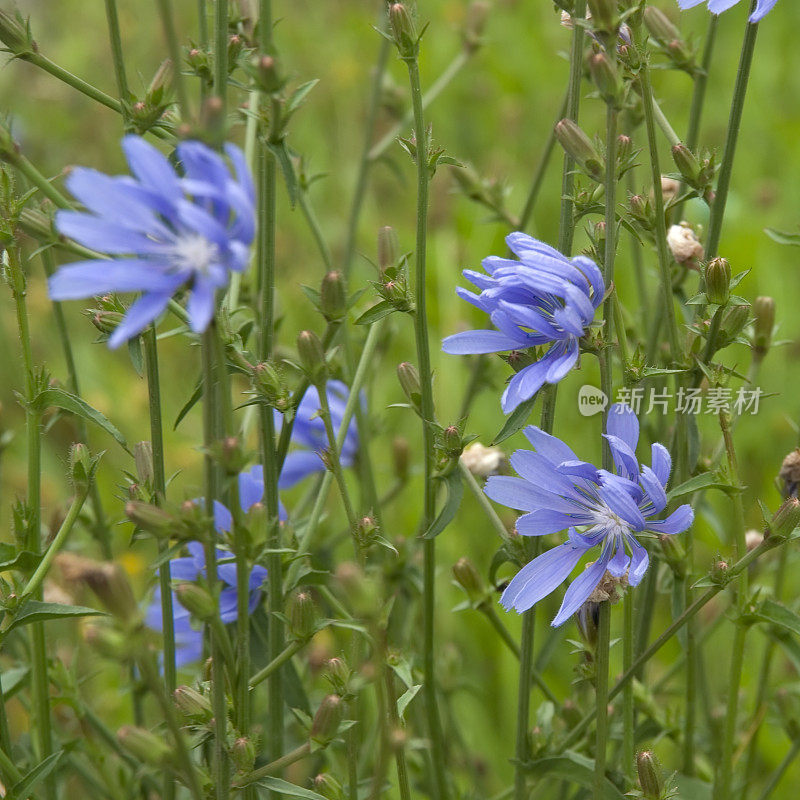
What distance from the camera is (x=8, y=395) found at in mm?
4340

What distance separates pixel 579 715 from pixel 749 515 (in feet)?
5.83

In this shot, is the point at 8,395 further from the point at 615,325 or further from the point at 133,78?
the point at 615,325

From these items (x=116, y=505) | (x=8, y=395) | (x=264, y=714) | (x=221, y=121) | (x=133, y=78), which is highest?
(x=133, y=78)

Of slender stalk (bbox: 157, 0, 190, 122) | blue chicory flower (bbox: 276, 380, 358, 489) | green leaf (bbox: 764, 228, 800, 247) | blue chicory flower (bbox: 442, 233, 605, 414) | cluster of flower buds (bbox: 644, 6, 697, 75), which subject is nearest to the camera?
slender stalk (bbox: 157, 0, 190, 122)

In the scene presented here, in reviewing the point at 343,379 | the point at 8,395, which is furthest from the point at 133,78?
the point at 343,379

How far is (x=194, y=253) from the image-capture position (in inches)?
49.6

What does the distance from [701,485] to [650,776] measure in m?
0.46

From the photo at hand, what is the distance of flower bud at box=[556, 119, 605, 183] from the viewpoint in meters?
1.63

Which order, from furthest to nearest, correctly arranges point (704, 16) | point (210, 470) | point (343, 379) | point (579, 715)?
point (704, 16) < point (343, 379) < point (579, 715) < point (210, 470)

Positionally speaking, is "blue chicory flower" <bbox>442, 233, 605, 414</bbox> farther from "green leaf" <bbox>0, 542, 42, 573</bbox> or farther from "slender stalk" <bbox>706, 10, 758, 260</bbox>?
"green leaf" <bbox>0, 542, 42, 573</bbox>

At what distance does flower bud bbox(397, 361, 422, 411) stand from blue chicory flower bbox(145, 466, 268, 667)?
0.34 m

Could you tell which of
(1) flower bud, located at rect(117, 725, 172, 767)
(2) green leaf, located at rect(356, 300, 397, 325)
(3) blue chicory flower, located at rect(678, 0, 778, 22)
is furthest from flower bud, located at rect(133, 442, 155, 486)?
(3) blue chicory flower, located at rect(678, 0, 778, 22)

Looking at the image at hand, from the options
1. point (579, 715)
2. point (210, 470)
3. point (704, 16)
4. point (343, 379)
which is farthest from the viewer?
point (704, 16)

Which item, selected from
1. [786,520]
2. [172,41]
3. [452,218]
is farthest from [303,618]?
[452,218]
